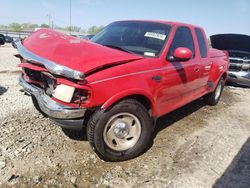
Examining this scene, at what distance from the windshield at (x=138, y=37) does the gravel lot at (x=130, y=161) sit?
1.47 metres

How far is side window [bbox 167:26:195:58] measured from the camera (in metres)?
4.12

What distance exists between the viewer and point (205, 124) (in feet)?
17.2

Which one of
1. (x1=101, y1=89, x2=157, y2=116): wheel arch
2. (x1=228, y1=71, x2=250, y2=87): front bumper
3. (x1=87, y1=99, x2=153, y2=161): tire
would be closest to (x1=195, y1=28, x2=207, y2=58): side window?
(x1=101, y1=89, x2=157, y2=116): wheel arch

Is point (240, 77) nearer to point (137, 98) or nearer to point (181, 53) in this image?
point (181, 53)

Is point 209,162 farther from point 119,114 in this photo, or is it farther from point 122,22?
point 122,22

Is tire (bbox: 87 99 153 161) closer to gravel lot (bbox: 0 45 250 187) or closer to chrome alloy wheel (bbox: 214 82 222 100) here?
gravel lot (bbox: 0 45 250 187)

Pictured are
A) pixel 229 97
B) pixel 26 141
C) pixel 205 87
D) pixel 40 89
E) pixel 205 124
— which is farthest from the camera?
pixel 229 97

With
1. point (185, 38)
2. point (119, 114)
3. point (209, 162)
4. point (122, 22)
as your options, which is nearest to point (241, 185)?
point (209, 162)

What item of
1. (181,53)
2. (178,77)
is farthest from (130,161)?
(181,53)

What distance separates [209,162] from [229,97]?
14.7 ft

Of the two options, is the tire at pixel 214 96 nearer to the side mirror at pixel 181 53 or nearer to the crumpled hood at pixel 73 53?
the side mirror at pixel 181 53

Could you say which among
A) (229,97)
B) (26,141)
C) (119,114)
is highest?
(119,114)

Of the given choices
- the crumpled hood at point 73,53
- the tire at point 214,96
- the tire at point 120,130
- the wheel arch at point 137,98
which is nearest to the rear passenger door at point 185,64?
the wheel arch at point 137,98

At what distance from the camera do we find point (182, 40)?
4.49 m
